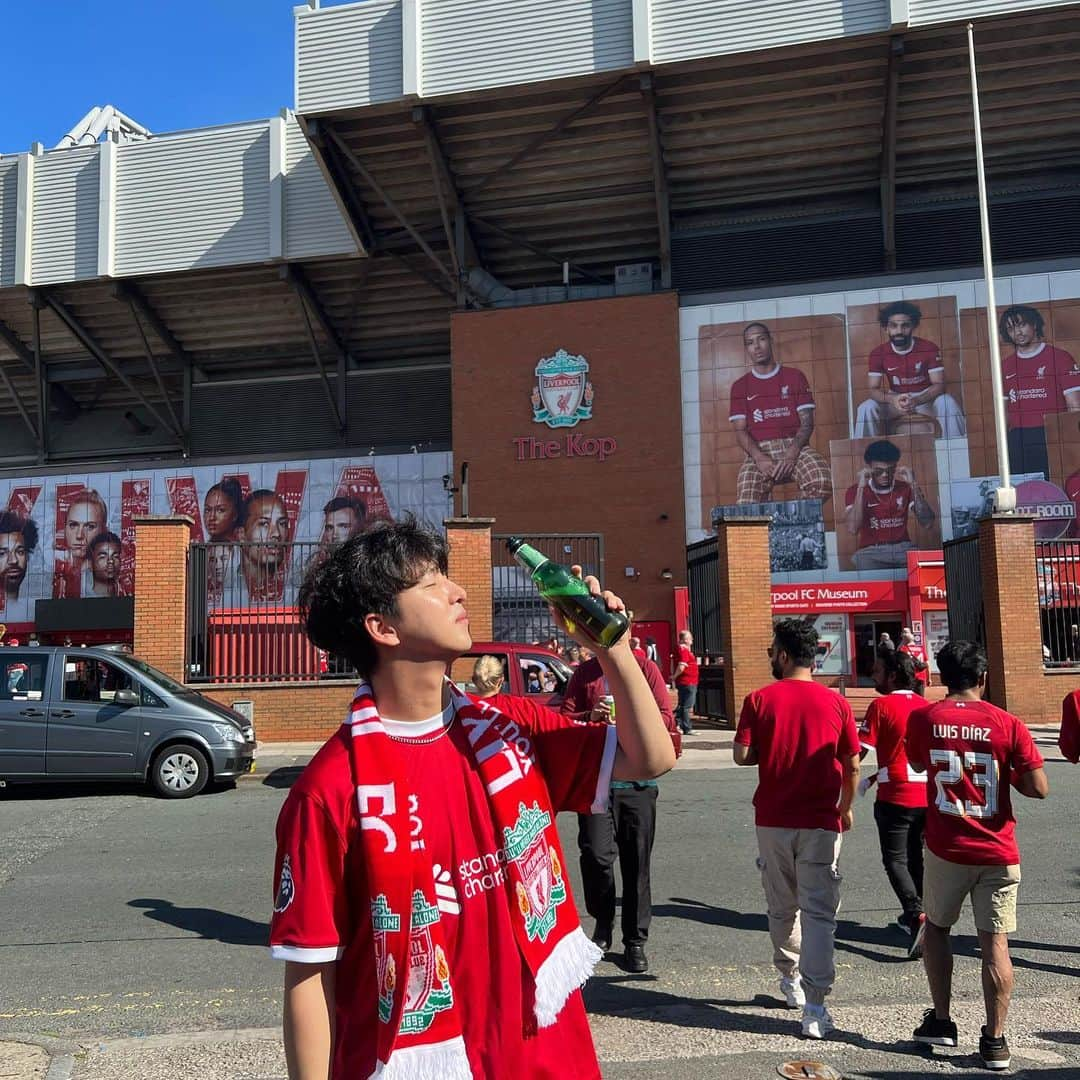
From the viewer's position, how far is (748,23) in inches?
881

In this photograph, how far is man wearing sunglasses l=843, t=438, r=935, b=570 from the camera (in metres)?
25.1

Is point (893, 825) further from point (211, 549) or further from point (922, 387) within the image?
point (922, 387)

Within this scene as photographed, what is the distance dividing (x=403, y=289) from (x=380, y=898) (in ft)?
99.0

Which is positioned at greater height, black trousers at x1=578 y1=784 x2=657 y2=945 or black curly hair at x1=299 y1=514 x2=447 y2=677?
black curly hair at x1=299 y1=514 x2=447 y2=677

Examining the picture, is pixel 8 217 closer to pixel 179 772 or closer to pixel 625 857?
pixel 179 772

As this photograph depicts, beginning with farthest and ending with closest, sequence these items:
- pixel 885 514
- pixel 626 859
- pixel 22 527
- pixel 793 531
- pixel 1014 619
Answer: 1. pixel 22 527
2. pixel 793 531
3. pixel 885 514
4. pixel 1014 619
5. pixel 626 859

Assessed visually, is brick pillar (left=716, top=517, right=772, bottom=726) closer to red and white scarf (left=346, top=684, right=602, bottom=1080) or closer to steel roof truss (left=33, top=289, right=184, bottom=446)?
red and white scarf (left=346, top=684, right=602, bottom=1080)

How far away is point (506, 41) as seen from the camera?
76.9ft

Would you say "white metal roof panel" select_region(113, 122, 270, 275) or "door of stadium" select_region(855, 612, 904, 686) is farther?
"white metal roof panel" select_region(113, 122, 270, 275)

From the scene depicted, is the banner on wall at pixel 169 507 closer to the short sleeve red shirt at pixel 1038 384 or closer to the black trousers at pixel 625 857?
the short sleeve red shirt at pixel 1038 384

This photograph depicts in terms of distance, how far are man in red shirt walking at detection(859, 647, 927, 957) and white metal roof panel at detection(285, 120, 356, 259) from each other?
2491 centimetres

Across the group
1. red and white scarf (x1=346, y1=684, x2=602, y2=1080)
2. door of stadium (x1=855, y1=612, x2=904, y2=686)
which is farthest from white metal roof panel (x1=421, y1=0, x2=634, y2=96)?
red and white scarf (x1=346, y1=684, x2=602, y2=1080)

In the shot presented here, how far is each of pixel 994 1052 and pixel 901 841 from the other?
1.91 metres

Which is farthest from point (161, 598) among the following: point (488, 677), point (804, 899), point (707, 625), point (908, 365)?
point (908, 365)
